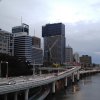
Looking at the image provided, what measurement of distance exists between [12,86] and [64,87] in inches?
2269

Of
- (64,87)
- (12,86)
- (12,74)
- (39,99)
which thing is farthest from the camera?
(12,74)

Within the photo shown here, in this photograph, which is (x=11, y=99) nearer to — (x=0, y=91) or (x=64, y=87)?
(x=0, y=91)

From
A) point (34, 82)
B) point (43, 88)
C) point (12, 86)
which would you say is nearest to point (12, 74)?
point (43, 88)

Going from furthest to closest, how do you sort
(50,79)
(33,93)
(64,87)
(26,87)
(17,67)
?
(17,67) → (64,87) → (50,79) → (33,93) → (26,87)

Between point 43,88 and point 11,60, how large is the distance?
→ 56.0m

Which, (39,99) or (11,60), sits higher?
(11,60)

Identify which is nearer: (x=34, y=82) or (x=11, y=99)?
(x=11, y=99)

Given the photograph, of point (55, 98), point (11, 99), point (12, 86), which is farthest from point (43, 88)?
point (12, 86)

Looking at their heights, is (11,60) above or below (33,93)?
above

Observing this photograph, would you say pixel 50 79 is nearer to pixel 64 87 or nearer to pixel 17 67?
pixel 64 87

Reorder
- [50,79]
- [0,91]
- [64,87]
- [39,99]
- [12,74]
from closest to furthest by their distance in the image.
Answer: [0,91] → [39,99] → [50,79] → [64,87] → [12,74]

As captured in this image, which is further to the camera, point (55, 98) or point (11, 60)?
point (11, 60)

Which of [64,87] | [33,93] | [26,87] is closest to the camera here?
[26,87]

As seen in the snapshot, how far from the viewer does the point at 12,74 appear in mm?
123562
